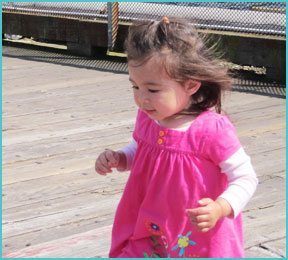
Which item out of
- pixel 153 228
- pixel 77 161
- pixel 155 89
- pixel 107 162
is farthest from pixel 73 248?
pixel 77 161

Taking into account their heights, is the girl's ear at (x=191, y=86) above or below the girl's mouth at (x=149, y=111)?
above

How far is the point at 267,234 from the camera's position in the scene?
12.4 ft

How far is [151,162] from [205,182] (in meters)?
0.20

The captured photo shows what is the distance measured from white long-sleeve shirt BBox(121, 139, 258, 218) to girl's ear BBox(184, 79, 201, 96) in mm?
266

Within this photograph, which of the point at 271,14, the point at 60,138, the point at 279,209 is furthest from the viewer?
the point at 271,14

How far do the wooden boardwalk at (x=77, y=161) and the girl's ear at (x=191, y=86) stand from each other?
1.18 meters

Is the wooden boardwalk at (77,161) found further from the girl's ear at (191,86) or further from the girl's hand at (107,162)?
the girl's ear at (191,86)

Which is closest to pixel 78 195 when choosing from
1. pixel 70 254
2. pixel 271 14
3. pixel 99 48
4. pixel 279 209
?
pixel 70 254

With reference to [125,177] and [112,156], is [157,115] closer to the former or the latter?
[112,156]

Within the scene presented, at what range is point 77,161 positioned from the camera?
512 cm

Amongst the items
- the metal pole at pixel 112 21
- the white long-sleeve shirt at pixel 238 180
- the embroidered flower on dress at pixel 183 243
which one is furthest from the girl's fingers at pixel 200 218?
the metal pole at pixel 112 21

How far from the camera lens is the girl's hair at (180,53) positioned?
2.56m

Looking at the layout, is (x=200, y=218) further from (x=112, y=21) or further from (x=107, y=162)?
(x=112, y=21)

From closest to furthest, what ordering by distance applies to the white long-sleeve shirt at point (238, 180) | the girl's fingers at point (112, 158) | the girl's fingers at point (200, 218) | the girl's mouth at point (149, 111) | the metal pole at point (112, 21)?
the girl's fingers at point (200, 218)
the white long-sleeve shirt at point (238, 180)
the girl's mouth at point (149, 111)
the girl's fingers at point (112, 158)
the metal pole at point (112, 21)
